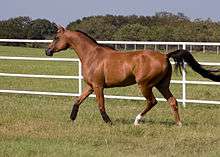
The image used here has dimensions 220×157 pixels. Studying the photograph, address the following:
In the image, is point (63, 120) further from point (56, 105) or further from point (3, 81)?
point (3, 81)

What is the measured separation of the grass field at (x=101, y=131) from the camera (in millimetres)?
8242

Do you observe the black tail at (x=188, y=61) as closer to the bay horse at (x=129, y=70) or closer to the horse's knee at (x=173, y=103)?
the bay horse at (x=129, y=70)

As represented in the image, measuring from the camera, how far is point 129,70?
1069cm

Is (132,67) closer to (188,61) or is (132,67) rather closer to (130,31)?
(188,61)

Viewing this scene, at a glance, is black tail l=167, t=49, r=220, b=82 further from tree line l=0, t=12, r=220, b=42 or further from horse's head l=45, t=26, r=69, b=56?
tree line l=0, t=12, r=220, b=42

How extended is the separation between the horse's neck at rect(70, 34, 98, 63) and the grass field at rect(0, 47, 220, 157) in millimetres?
1285

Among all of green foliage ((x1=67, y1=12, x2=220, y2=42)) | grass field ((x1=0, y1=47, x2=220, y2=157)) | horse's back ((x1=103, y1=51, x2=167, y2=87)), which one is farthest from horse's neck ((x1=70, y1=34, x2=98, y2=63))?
green foliage ((x1=67, y1=12, x2=220, y2=42))

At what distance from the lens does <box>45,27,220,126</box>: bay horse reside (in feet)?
34.6

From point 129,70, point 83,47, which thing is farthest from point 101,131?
point 83,47

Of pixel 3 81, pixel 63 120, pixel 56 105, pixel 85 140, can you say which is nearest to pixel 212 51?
pixel 3 81

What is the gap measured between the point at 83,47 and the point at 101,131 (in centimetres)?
209

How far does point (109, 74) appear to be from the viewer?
426 inches

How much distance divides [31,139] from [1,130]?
3.47ft

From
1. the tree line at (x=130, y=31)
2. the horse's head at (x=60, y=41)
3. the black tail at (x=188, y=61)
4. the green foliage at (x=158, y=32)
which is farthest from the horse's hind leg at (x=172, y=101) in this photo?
the green foliage at (x=158, y=32)
